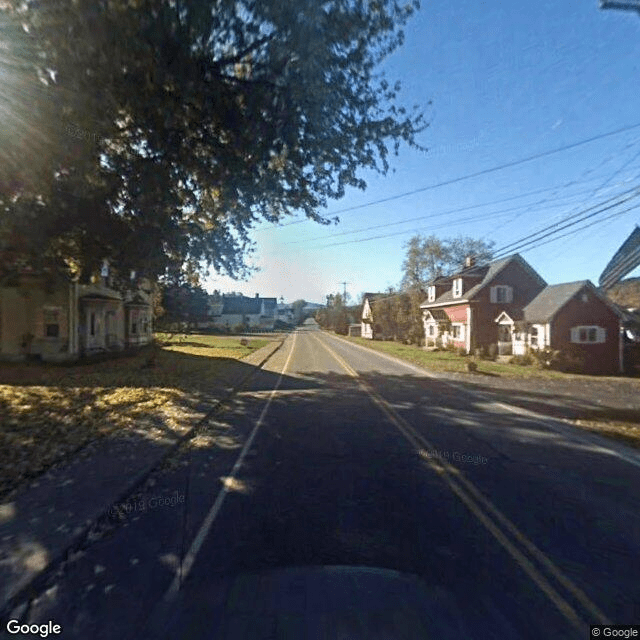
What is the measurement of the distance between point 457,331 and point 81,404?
102 ft

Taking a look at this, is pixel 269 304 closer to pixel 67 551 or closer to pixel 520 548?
pixel 67 551

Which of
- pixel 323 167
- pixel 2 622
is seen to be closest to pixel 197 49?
pixel 323 167

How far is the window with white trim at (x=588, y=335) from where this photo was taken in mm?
26297

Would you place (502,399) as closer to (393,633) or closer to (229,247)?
(229,247)

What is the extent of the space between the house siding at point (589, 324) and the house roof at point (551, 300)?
31cm

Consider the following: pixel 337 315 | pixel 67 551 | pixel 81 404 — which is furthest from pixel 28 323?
pixel 337 315

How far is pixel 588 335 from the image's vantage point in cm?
2642

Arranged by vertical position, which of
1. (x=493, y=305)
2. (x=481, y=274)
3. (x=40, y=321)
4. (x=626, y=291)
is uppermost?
(x=481, y=274)

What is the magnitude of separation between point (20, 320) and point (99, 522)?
2058cm

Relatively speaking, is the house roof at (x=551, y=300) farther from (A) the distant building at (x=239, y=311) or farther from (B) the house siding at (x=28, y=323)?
(A) the distant building at (x=239, y=311)

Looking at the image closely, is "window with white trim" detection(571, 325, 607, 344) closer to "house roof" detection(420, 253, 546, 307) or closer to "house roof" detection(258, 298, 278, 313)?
"house roof" detection(420, 253, 546, 307)

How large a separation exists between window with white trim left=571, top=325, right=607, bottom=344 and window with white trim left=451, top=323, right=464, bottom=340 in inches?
398

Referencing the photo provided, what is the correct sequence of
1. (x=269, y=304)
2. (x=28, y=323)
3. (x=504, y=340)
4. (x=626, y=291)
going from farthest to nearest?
(x=269, y=304) → (x=626, y=291) → (x=504, y=340) → (x=28, y=323)

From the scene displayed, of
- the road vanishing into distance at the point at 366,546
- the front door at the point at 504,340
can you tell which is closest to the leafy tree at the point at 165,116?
the road vanishing into distance at the point at 366,546
